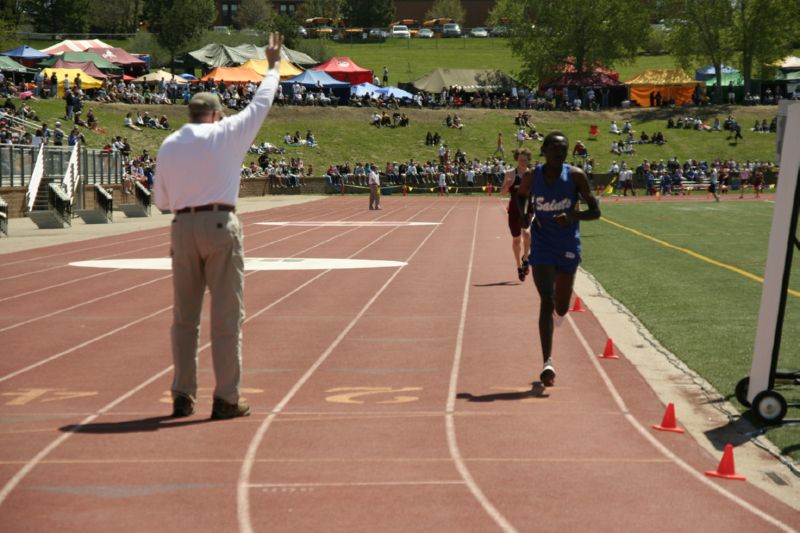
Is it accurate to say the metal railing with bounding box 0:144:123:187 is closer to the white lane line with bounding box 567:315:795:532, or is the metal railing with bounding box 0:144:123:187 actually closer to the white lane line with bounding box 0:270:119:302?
the white lane line with bounding box 0:270:119:302

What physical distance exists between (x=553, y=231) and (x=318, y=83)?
240 ft

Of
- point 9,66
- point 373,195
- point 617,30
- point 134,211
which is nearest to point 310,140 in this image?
point 9,66

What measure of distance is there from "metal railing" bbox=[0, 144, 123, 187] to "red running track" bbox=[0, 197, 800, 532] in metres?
22.7

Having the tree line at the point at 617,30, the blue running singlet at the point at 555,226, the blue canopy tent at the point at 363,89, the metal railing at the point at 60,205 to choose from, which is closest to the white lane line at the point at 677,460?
the blue running singlet at the point at 555,226

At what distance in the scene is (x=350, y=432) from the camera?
8.30 meters

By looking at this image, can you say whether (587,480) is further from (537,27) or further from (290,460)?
(537,27)

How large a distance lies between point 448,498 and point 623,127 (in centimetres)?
7989

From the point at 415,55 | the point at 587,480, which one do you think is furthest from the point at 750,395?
the point at 415,55

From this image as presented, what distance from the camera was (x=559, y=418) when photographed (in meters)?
8.87

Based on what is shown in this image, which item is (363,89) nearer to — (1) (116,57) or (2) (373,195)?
(1) (116,57)

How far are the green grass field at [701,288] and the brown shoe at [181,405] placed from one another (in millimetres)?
3969

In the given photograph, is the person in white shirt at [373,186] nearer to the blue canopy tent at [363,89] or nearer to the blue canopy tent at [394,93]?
the blue canopy tent at [363,89]

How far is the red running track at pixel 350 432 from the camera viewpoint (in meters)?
6.30

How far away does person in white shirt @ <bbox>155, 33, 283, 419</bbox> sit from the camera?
27.2 feet
